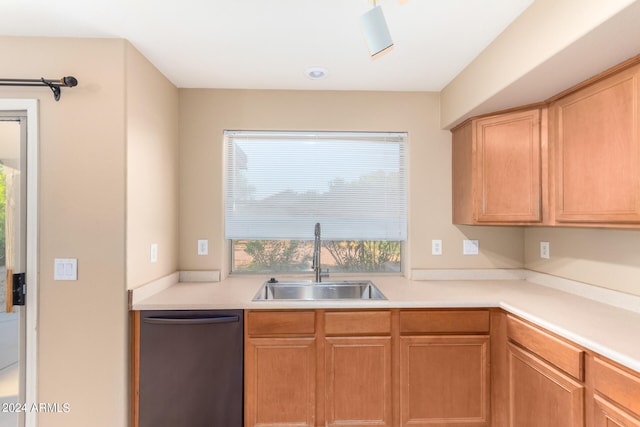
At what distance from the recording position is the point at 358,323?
1953mm

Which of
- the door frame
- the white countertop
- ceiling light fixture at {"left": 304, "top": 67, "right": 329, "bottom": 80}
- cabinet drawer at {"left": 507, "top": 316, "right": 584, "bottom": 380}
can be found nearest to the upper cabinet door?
the white countertop

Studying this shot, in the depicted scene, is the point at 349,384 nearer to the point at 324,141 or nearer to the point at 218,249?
the point at 218,249

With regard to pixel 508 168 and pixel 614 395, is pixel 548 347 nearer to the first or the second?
pixel 614 395

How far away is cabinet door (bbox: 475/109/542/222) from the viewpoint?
6.61ft

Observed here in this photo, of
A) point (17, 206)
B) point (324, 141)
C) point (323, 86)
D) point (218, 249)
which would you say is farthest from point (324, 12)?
point (17, 206)

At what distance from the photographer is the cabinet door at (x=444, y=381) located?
76.7 inches

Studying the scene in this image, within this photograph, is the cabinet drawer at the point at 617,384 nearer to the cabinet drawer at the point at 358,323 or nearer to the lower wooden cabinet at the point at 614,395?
the lower wooden cabinet at the point at 614,395

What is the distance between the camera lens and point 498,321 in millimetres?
1938

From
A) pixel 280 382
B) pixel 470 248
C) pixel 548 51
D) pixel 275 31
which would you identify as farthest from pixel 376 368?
pixel 275 31

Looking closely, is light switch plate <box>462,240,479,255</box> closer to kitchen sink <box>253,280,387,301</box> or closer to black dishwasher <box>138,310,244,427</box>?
kitchen sink <box>253,280,387,301</box>

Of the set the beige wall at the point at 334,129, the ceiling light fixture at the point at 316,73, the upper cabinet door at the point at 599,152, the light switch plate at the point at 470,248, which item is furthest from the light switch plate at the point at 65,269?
the upper cabinet door at the point at 599,152

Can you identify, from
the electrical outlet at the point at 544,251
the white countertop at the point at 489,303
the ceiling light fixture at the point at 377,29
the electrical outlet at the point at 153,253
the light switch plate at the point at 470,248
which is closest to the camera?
the ceiling light fixture at the point at 377,29

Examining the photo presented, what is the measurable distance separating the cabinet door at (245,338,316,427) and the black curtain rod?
170 centimetres

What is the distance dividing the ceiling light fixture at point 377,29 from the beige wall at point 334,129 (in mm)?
1463
